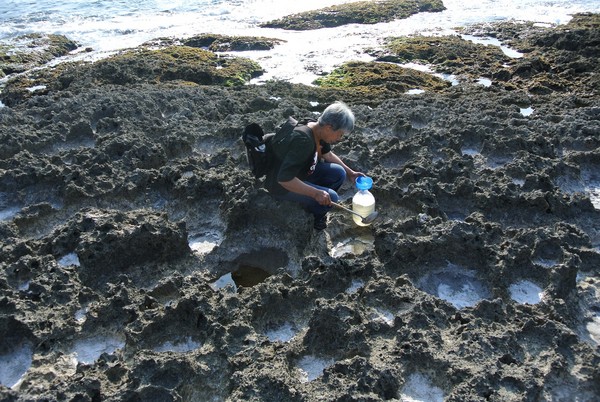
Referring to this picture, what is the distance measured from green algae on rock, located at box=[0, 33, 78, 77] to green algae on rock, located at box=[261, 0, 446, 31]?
650 centimetres

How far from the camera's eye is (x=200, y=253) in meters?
4.91

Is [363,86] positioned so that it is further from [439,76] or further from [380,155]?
[380,155]

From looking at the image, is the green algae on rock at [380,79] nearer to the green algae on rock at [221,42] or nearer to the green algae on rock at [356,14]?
the green algae on rock at [221,42]

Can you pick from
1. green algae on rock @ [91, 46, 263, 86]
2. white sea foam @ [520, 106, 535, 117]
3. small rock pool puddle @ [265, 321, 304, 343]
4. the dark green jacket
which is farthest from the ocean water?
small rock pool puddle @ [265, 321, 304, 343]

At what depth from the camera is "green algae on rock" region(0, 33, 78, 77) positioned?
41.3 feet

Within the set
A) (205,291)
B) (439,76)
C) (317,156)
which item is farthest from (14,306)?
(439,76)

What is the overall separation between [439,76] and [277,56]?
427cm

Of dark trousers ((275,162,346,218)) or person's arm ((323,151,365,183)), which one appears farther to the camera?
person's arm ((323,151,365,183))

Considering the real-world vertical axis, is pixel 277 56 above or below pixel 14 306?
below

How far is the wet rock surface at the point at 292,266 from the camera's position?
3410 millimetres

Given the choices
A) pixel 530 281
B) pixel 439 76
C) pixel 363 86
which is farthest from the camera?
pixel 439 76

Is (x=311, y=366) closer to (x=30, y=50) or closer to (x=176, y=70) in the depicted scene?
(x=176, y=70)

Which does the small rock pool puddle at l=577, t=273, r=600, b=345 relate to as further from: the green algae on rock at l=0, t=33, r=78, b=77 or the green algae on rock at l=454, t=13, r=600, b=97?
the green algae on rock at l=0, t=33, r=78, b=77

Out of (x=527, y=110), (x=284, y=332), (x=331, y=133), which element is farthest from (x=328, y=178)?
(x=527, y=110)
